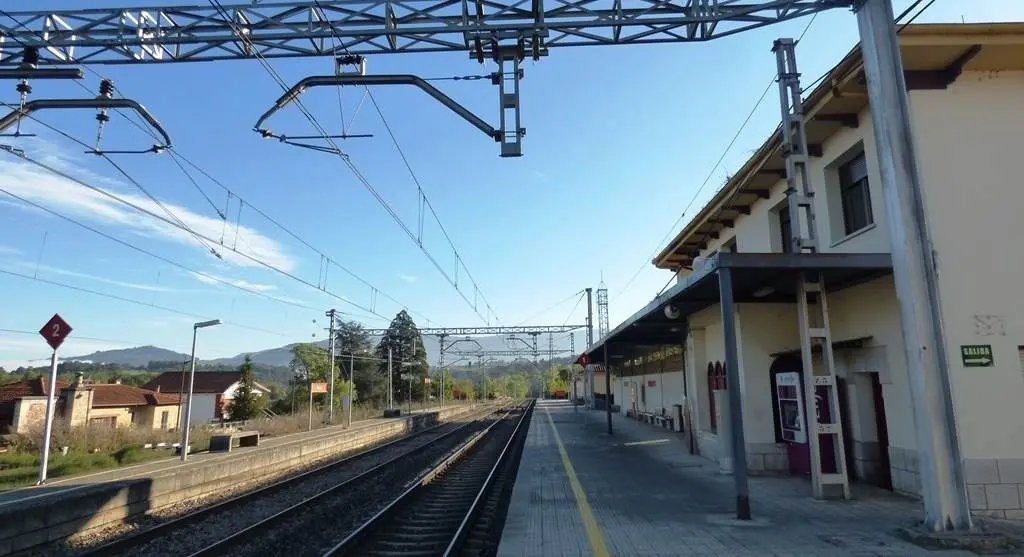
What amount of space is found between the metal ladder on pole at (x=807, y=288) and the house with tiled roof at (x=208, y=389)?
5585 cm

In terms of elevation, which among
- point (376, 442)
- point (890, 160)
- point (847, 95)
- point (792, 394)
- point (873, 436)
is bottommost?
point (376, 442)

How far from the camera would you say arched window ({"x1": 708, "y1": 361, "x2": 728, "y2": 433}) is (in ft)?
45.6

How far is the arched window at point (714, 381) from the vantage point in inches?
547

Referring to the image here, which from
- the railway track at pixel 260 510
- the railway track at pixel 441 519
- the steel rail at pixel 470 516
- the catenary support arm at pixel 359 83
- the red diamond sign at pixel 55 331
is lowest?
the railway track at pixel 260 510

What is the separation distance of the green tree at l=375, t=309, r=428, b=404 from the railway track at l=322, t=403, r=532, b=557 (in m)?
58.9

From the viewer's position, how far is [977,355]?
7.70 meters

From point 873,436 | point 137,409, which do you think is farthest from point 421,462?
point 137,409

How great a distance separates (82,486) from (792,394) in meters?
14.6

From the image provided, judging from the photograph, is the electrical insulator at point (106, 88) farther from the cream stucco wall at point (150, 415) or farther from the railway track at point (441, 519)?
the cream stucco wall at point (150, 415)

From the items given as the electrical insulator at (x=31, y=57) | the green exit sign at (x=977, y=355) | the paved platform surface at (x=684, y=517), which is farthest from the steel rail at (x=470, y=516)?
the electrical insulator at (x=31, y=57)

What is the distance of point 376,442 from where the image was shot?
2652cm

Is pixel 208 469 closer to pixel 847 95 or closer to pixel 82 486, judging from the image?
pixel 82 486

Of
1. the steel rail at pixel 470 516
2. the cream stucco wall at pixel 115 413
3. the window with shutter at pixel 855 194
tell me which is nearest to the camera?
the steel rail at pixel 470 516

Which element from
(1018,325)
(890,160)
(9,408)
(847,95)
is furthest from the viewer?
(9,408)
